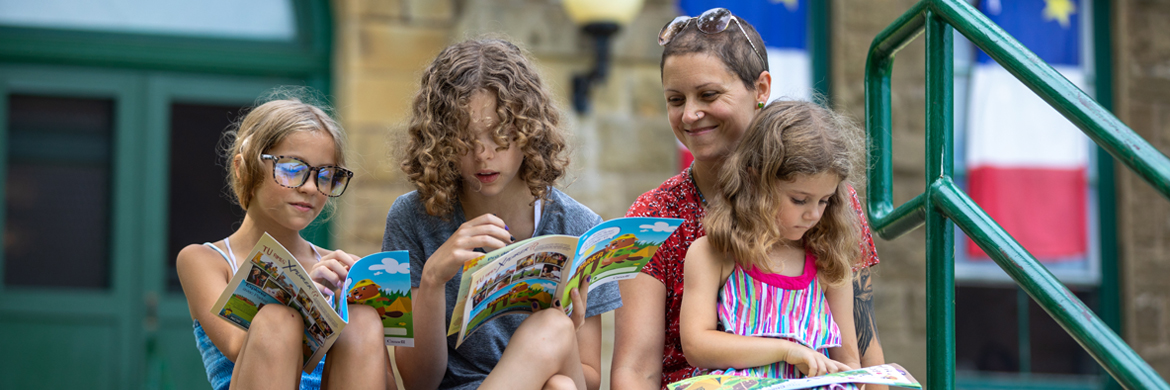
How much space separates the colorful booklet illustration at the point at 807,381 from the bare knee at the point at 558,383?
192mm

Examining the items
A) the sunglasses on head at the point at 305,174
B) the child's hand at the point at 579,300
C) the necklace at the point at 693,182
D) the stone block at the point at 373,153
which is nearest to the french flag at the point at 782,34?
the stone block at the point at 373,153

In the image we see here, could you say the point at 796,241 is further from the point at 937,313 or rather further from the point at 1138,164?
the point at 1138,164

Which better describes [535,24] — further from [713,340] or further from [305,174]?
[713,340]

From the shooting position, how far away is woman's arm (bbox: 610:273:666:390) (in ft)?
6.13

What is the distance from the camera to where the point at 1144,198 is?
492 cm

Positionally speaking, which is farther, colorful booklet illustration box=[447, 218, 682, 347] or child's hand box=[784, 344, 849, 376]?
child's hand box=[784, 344, 849, 376]

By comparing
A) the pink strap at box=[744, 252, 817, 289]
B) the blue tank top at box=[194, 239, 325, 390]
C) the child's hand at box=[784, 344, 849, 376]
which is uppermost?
the pink strap at box=[744, 252, 817, 289]

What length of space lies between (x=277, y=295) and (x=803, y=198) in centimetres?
97

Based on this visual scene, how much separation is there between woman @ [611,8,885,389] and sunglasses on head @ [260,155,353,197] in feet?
2.05

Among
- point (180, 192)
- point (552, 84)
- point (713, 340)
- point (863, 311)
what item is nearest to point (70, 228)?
point (180, 192)

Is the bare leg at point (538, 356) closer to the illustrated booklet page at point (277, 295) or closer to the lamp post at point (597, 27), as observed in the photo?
the illustrated booklet page at point (277, 295)

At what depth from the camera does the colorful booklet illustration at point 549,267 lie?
5.06ft

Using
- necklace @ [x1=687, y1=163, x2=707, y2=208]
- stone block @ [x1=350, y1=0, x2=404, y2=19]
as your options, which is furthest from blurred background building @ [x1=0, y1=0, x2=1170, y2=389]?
necklace @ [x1=687, y1=163, x2=707, y2=208]

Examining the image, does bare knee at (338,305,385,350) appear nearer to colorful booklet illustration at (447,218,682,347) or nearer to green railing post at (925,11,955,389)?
colorful booklet illustration at (447,218,682,347)
